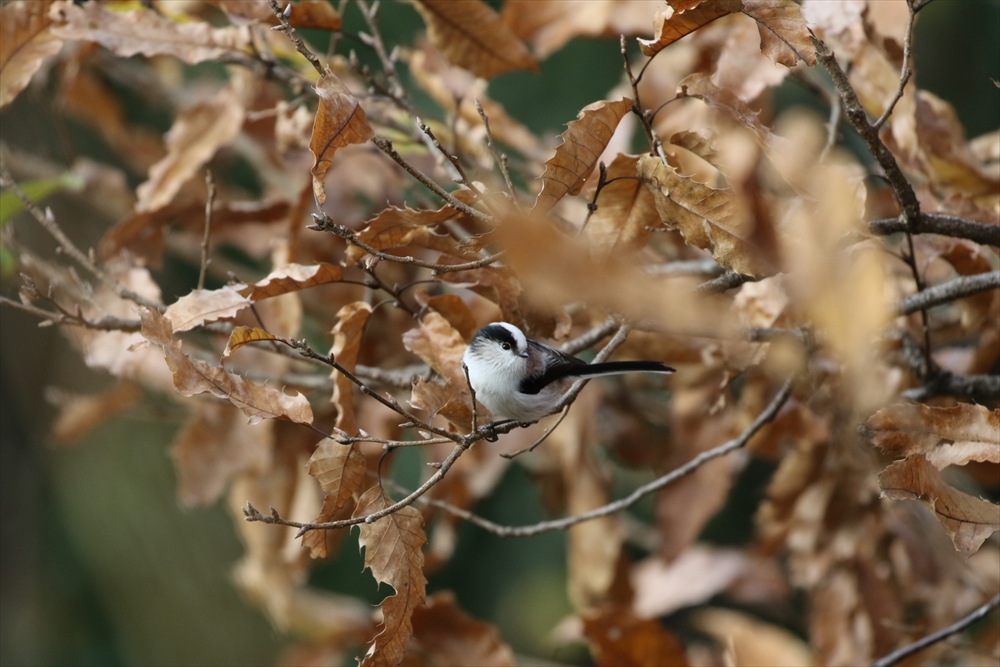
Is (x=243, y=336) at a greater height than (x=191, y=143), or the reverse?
(x=243, y=336)

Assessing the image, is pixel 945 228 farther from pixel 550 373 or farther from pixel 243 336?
pixel 243 336

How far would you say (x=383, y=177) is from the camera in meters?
1.84

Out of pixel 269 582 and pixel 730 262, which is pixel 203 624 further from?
pixel 730 262

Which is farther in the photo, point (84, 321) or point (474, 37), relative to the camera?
point (474, 37)

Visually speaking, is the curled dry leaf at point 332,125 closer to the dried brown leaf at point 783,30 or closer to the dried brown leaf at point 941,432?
the dried brown leaf at point 783,30

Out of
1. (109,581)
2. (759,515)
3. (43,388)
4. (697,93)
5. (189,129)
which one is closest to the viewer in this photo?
(697,93)

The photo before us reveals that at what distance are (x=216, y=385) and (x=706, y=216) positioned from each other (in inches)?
20.7

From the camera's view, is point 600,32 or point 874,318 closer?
point 874,318

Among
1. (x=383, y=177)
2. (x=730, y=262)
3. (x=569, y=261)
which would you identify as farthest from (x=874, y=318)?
(x=383, y=177)

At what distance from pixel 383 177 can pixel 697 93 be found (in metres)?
0.94

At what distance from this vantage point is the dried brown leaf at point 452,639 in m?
1.35

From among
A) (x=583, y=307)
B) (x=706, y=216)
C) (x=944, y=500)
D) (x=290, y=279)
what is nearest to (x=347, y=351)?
(x=290, y=279)

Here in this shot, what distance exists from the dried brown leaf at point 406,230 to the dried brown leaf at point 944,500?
50cm

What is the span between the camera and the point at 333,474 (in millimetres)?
919
